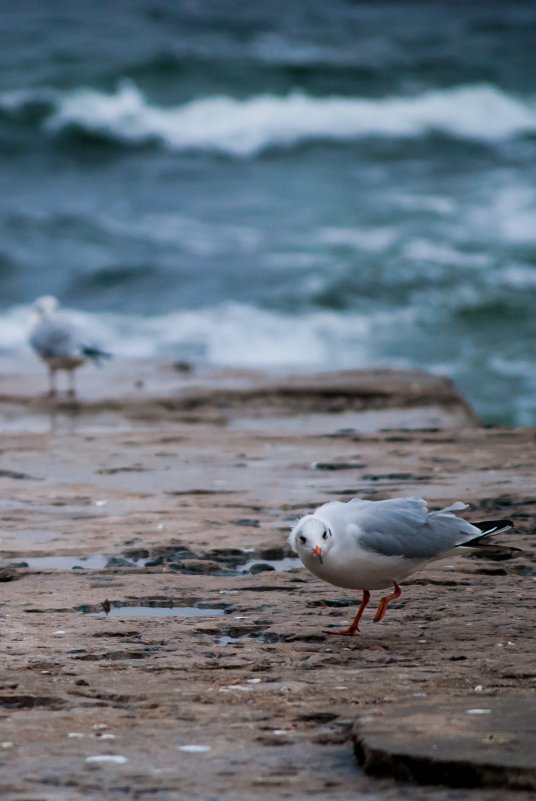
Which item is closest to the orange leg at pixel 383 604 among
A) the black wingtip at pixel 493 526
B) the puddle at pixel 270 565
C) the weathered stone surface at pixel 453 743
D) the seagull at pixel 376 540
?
the seagull at pixel 376 540

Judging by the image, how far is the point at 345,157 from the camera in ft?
68.3

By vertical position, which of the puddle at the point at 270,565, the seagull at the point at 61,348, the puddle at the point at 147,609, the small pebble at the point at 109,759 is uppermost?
the seagull at the point at 61,348

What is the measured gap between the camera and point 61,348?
9281 millimetres

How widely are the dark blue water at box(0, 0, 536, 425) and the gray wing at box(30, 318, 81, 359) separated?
7.68 feet

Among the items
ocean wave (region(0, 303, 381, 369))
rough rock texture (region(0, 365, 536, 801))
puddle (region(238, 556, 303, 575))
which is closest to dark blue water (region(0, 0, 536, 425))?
ocean wave (region(0, 303, 381, 369))

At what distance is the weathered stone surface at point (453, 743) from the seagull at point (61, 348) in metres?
6.40

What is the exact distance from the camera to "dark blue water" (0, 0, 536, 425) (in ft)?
46.0

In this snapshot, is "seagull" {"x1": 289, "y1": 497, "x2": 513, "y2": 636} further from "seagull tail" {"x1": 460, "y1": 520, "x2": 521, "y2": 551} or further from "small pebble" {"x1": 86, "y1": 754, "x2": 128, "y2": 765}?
"small pebble" {"x1": 86, "y1": 754, "x2": 128, "y2": 765}

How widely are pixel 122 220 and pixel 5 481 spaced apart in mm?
12726

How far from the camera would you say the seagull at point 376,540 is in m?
3.69

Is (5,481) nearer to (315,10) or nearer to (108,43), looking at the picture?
(108,43)

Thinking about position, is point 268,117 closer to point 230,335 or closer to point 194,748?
point 230,335

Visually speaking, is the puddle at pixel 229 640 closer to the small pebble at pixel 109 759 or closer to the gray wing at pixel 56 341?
the small pebble at pixel 109 759

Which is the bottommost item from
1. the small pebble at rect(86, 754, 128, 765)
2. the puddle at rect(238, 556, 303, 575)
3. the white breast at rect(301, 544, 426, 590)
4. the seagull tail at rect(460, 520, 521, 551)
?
the small pebble at rect(86, 754, 128, 765)
